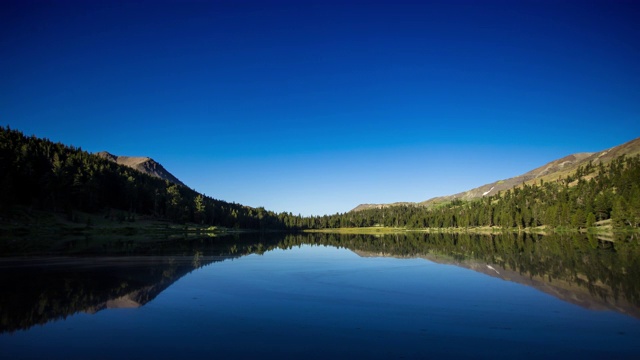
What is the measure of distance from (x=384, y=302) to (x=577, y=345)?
7360 mm

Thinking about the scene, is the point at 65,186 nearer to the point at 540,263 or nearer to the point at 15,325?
the point at 15,325

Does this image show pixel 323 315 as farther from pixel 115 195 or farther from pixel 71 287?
pixel 115 195

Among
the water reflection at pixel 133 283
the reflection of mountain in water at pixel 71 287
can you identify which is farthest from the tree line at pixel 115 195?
the water reflection at pixel 133 283

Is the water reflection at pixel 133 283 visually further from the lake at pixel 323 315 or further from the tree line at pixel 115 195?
the tree line at pixel 115 195

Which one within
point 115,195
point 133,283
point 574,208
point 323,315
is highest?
point 115,195

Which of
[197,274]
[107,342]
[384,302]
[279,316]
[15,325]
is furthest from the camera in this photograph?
[197,274]

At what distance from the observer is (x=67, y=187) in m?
103

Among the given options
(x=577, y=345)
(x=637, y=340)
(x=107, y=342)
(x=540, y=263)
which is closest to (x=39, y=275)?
(x=107, y=342)

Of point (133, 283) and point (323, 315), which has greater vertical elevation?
point (133, 283)

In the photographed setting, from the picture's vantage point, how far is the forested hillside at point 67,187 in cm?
9200

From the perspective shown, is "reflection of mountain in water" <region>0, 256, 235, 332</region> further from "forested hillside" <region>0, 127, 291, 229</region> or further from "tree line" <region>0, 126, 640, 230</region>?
"forested hillside" <region>0, 127, 291, 229</region>

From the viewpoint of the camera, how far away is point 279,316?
13086mm

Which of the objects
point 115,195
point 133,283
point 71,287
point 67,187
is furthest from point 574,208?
point 115,195

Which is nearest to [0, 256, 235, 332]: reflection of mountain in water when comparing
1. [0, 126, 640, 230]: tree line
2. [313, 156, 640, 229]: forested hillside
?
[0, 126, 640, 230]: tree line
